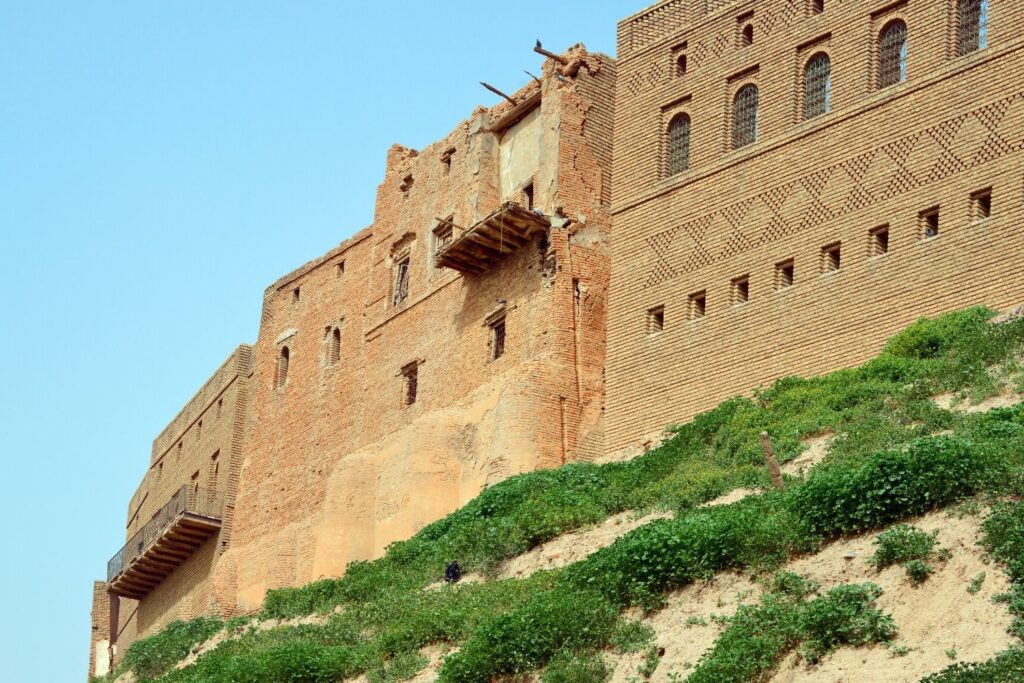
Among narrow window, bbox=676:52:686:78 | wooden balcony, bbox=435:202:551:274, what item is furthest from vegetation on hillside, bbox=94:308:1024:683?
narrow window, bbox=676:52:686:78

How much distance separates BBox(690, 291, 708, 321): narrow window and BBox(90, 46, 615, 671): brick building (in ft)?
5.72

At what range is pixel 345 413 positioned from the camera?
101ft

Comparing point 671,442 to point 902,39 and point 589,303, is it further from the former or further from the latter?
point 902,39

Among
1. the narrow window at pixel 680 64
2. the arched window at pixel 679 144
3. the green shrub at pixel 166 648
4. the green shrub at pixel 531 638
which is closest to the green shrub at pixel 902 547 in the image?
the green shrub at pixel 531 638

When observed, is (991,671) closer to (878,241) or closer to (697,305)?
(878,241)

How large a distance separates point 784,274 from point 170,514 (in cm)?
1464

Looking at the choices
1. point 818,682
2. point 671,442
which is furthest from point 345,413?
point 818,682

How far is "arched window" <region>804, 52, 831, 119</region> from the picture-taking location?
23938 millimetres

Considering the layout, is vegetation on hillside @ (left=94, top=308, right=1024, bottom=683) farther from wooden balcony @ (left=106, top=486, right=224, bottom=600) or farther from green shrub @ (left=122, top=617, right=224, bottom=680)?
wooden balcony @ (left=106, top=486, right=224, bottom=600)

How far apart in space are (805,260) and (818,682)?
937 centimetres

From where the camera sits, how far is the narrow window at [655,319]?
2467cm

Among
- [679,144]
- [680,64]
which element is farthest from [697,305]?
[680,64]

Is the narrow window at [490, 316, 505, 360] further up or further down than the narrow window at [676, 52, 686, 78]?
further down

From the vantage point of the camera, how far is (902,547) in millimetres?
15484
